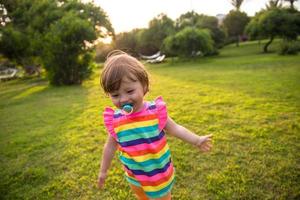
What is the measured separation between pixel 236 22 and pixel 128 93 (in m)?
36.1

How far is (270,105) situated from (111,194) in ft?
14.5

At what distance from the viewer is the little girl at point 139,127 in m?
1.49

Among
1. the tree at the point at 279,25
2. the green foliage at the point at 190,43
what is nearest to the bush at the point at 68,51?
the green foliage at the point at 190,43

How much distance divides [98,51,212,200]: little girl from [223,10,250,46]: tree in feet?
114

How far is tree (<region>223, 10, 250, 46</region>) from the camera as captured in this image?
109ft

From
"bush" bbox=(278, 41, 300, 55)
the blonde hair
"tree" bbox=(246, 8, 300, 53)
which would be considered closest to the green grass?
the blonde hair

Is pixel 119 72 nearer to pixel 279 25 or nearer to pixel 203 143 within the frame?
pixel 203 143

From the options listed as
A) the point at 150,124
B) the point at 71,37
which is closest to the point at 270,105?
the point at 150,124

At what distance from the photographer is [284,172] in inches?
113

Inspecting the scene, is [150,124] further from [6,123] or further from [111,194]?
[6,123]

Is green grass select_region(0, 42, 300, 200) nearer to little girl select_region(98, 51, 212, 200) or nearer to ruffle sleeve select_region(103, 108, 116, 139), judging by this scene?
little girl select_region(98, 51, 212, 200)

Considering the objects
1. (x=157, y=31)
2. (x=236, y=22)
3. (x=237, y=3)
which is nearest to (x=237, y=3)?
(x=237, y=3)

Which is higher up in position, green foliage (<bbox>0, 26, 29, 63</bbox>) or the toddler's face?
green foliage (<bbox>0, 26, 29, 63</bbox>)

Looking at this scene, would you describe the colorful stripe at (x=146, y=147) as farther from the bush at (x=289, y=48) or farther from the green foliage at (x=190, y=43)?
the green foliage at (x=190, y=43)
